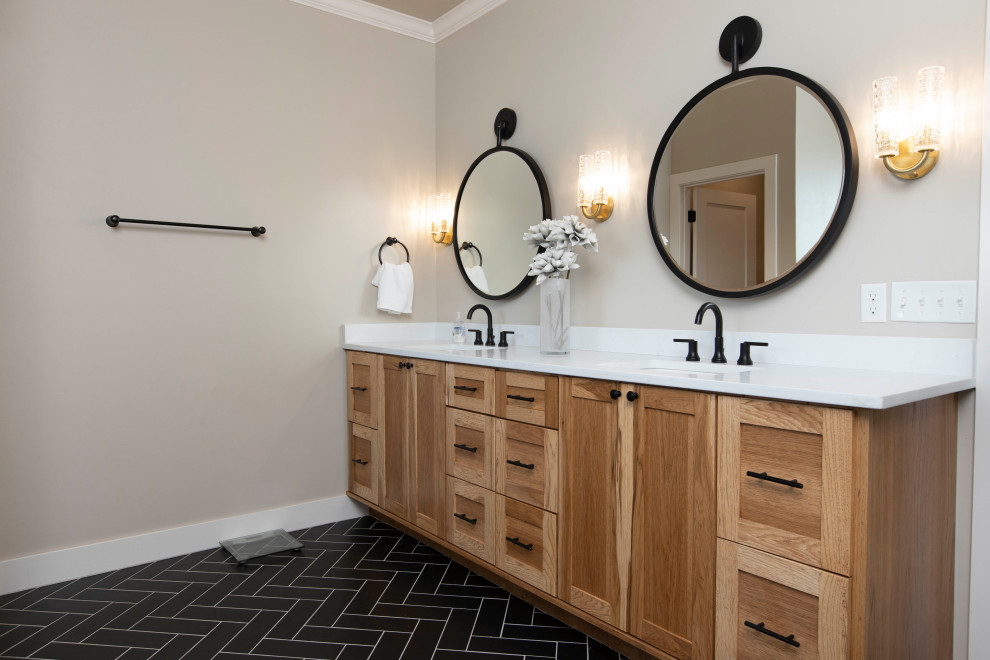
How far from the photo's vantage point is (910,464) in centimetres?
154

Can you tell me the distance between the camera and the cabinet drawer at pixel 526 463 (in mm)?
2160

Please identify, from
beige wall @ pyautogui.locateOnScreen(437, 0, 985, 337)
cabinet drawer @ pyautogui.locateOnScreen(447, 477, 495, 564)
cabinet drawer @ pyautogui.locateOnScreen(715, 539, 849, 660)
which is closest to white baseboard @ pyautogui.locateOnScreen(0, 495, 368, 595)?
cabinet drawer @ pyautogui.locateOnScreen(447, 477, 495, 564)

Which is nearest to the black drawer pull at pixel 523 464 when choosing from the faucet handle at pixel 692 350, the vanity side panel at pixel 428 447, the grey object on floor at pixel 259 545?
the vanity side panel at pixel 428 447

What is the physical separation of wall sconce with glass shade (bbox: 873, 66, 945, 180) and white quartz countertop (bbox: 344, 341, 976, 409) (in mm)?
564

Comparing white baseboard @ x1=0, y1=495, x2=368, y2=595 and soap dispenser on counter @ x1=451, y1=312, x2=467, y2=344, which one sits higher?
soap dispenser on counter @ x1=451, y1=312, x2=467, y2=344

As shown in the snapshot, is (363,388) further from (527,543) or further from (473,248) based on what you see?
(527,543)

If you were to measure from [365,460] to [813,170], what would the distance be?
236 cm

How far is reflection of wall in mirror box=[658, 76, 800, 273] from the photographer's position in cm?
203

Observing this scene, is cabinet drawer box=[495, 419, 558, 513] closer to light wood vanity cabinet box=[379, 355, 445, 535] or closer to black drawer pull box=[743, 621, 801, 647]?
light wood vanity cabinet box=[379, 355, 445, 535]

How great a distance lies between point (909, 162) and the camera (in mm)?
1755

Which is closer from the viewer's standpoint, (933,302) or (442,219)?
(933,302)

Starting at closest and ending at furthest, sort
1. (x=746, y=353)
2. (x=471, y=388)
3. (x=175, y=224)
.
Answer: (x=746, y=353) → (x=471, y=388) → (x=175, y=224)

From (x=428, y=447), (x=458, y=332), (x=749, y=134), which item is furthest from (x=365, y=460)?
(x=749, y=134)

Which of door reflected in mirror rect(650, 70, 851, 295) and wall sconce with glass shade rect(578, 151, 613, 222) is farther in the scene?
wall sconce with glass shade rect(578, 151, 613, 222)
